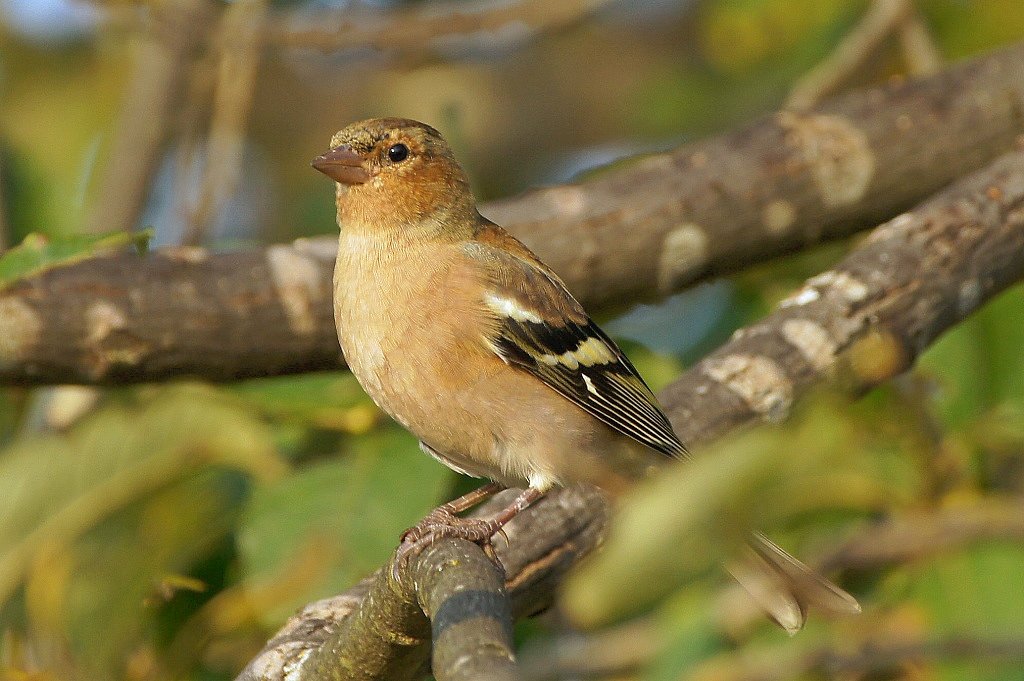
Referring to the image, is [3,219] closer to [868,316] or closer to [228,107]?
[228,107]

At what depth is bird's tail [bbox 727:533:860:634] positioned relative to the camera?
346 cm

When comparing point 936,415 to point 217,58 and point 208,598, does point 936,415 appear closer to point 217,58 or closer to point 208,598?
point 208,598

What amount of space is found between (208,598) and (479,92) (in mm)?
5196

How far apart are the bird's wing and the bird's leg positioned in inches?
13.3

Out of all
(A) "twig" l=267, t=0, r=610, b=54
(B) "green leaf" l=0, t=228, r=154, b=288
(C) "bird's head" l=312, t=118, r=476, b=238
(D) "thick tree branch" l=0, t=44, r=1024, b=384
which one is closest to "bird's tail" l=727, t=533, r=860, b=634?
(D) "thick tree branch" l=0, t=44, r=1024, b=384

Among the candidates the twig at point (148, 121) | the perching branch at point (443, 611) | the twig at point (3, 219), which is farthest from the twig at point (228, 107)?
the perching branch at point (443, 611)

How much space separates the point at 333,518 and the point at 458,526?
0.55m

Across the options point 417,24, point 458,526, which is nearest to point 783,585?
point 458,526

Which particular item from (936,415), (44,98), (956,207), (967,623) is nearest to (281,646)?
(967,623)

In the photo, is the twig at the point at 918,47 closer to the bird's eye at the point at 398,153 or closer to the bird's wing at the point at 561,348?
the bird's wing at the point at 561,348

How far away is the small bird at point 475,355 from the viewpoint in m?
3.40

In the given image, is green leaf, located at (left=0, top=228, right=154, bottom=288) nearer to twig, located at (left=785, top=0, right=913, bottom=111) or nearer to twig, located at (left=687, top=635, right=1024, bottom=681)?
twig, located at (left=687, top=635, right=1024, bottom=681)

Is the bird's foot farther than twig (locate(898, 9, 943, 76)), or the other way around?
twig (locate(898, 9, 943, 76))

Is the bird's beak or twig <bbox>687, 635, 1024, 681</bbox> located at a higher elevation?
the bird's beak
